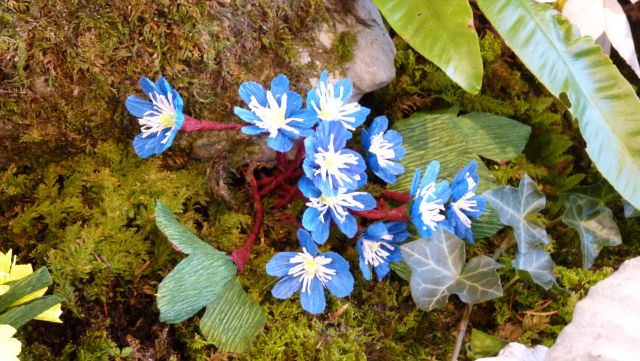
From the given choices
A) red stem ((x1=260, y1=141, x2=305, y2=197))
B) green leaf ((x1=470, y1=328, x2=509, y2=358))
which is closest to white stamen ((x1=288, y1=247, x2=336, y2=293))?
red stem ((x1=260, y1=141, x2=305, y2=197))

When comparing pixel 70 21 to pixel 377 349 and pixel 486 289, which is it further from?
pixel 486 289

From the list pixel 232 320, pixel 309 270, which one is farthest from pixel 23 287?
pixel 309 270

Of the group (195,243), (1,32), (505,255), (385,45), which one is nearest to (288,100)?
(195,243)

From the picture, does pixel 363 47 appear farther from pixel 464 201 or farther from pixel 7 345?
pixel 7 345

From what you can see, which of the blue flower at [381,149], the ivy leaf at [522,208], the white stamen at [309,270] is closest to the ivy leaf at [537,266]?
the ivy leaf at [522,208]

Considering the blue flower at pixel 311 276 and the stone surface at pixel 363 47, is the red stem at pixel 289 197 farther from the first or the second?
the stone surface at pixel 363 47
